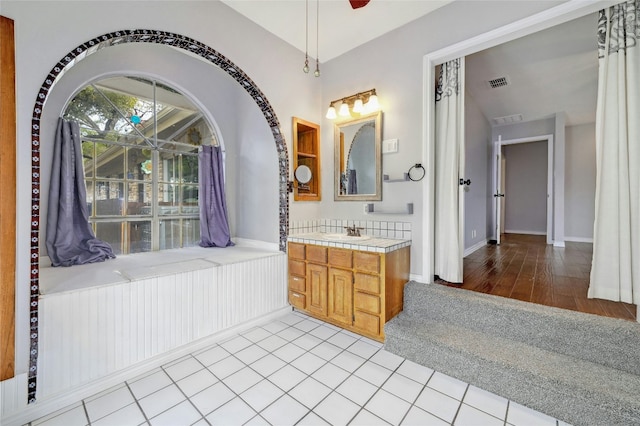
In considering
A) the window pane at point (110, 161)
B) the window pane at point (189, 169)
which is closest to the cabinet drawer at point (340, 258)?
the window pane at point (189, 169)

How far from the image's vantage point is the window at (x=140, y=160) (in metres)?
2.54

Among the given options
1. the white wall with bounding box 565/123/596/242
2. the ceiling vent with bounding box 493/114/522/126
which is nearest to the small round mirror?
the ceiling vent with bounding box 493/114/522/126

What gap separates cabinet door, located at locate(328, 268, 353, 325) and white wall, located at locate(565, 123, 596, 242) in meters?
5.72

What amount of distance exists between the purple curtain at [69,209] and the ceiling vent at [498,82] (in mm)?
5034

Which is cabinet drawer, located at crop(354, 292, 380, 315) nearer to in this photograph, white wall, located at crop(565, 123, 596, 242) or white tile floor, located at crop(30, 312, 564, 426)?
white tile floor, located at crop(30, 312, 564, 426)

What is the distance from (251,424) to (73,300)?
4.30 feet

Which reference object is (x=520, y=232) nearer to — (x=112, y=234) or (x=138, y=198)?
(x=138, y=198)

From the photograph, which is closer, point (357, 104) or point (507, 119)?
point (357, 104)

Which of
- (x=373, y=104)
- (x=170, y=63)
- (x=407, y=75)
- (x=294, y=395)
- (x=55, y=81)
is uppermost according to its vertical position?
(x=170, y=63)

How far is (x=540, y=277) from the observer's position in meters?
2.72

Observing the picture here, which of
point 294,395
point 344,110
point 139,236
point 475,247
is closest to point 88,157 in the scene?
point 139,236

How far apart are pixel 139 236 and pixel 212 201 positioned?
0.85 meters

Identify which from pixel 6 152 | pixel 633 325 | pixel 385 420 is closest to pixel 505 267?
pixel 633 325

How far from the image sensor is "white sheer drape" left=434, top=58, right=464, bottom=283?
2.46 metres
